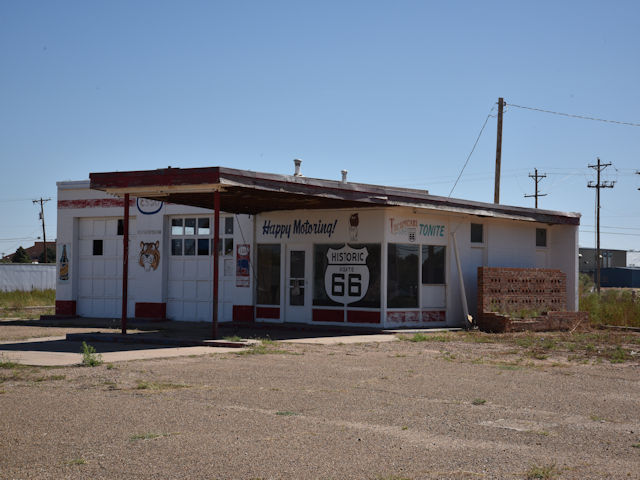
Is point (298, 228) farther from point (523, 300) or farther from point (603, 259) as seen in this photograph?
point (603, 259)

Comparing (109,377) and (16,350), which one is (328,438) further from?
(16,350)

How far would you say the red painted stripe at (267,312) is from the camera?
2294 centimetres

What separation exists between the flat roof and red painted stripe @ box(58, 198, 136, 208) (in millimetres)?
5693

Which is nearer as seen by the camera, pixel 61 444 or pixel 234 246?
pixel 61 444

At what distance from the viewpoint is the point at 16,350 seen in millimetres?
16156

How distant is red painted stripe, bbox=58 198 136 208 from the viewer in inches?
1053

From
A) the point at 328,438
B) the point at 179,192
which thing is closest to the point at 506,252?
the point at 179,192

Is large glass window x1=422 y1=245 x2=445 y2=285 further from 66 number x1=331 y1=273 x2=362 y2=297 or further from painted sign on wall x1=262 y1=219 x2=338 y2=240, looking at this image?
painted sign on wall x1=262 y1=219 x2=338 y2=240

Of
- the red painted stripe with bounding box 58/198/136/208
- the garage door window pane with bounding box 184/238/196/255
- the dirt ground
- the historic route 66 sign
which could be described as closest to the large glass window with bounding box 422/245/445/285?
the historic route 66 sign

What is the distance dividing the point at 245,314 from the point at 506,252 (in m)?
8.77

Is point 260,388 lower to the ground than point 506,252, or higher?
lower

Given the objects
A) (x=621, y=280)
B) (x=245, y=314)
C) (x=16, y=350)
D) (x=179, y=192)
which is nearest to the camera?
(x=16, y=350)

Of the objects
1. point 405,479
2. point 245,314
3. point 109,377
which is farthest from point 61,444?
point 245,314

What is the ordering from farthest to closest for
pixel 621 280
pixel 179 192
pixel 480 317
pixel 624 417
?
pixel 621 280 → pixel 480 317 → pixel 179 192 → pixel 624 417
